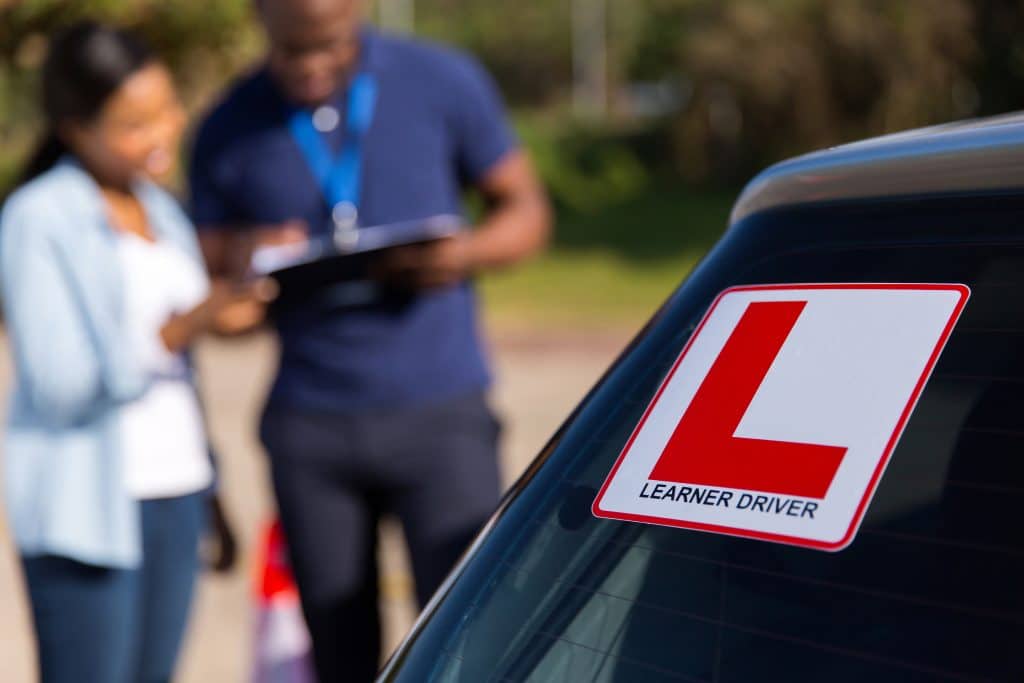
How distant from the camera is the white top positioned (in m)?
2.74

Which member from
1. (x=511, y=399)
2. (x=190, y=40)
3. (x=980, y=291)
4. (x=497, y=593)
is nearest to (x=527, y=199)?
(x=497, y=593)

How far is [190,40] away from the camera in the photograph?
531 cm

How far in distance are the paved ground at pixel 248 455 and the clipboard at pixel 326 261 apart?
539 millimetres

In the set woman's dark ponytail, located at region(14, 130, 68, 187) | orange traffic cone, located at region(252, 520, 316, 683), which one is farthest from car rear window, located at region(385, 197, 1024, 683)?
orange traffic cone, located at region(252, 520, 316, 683)

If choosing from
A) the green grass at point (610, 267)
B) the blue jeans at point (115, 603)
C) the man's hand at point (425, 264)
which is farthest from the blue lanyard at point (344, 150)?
the green grass at point (610, 267)

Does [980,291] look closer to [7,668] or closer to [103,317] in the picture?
[103,317]

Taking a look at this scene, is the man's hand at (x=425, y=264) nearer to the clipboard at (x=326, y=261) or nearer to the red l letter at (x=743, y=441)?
the clipboard at (x=326, y=261)

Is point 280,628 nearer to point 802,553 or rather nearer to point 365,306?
point 365,306

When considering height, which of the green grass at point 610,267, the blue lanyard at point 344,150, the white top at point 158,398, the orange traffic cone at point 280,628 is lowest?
the green grass at point 610,267

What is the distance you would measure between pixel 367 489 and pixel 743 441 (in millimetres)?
1637

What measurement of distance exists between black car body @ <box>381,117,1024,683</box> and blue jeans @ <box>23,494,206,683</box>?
115 centimetres

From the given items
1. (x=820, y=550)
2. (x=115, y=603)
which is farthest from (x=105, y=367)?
(x=820, y=550)

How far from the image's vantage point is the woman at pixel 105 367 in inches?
101

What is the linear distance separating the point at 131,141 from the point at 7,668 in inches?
106
